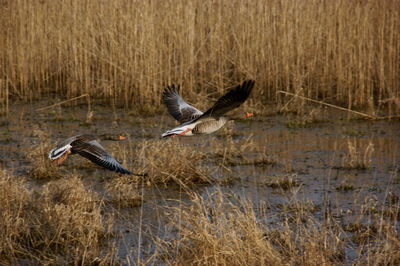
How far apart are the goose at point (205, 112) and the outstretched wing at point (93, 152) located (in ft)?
1.71

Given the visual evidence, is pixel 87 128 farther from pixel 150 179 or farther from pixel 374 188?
pixel 374 188

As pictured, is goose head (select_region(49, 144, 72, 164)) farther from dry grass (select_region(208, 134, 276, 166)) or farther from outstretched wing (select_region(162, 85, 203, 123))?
dry grass (select_region(208, 134, 276, 166))

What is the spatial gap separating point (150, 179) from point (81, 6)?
5153 millimetres

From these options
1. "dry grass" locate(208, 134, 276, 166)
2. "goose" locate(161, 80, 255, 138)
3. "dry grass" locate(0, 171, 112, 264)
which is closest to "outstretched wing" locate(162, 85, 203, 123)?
"goose" locate(161, 80, 255, 138)

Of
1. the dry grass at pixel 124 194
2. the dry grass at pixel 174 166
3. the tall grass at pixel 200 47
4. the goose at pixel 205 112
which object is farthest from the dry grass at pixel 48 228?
the tall grass at pixel 200 47

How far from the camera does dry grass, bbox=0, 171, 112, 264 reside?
5008 mm

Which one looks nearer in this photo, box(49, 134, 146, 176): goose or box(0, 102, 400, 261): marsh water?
box(49, 134, 146, 176): goose

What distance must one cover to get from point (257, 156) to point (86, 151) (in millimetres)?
2900

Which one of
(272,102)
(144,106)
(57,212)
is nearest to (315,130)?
(272,102)

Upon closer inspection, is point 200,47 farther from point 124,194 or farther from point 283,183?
point 124,194

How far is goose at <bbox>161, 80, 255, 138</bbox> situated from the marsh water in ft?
1.33

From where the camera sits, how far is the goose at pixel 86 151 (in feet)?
19.5

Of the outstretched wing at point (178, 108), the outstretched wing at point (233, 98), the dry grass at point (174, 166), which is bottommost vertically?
the dry grass at point (174, 166)

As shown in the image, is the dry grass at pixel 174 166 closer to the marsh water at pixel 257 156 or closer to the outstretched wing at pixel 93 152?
the marsh water at pixel 257 156
